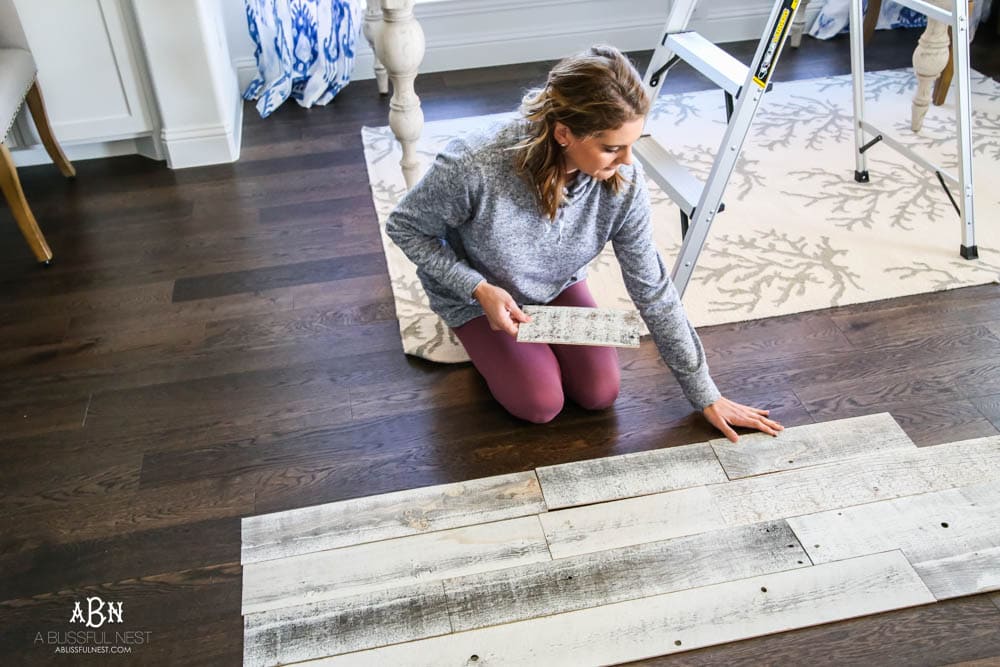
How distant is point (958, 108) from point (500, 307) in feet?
4.63

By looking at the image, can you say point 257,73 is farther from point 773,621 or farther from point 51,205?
point 773,621

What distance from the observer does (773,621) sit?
61.0 inches

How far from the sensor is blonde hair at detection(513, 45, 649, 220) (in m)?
1.52

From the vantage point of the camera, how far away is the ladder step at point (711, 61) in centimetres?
202

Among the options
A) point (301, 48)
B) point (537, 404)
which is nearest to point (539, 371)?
point (537, 404)

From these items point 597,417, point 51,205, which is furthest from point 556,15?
point 597,417

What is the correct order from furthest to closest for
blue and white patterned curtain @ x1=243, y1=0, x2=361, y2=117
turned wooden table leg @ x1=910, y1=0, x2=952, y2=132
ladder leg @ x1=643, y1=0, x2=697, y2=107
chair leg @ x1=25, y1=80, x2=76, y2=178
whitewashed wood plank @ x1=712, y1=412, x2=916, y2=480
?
1. blue and white patterned curtain @ x1=243, y1=0, x2=361, y2=117
2. chair leg @ x1=25, y1=80, x2=76, y2=178
3. turned wooden table leg @ x1=910, y1=0, x2=952, y2=132
4. ladder leg @ x1=643, y1=0, x2=697, y2=107
5. whitewashed wood plank @ x1=712, y1=412, x2=916, y2=480

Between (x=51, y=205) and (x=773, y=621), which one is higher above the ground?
(x=773, y=621)

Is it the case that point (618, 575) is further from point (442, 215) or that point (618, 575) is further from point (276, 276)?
point (276, 276)

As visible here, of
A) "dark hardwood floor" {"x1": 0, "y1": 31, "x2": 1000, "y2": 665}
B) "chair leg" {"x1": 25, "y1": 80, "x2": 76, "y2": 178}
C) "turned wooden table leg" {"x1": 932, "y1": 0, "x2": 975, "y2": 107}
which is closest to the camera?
"dark hardwood floor" {"x1": 0, "y1": 31, "x2": 1000, "y2": 665}

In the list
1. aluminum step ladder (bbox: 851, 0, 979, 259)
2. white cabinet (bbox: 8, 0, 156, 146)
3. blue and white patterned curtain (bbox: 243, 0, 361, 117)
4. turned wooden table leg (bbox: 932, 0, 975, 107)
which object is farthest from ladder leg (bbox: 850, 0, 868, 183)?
white cabinet (bbox: 8, 0, 156, 146)

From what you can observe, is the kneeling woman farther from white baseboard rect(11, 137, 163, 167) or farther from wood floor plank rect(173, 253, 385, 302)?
white baseboard rect(11, 137, 163, 167)

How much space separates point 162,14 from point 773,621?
2.55 metres

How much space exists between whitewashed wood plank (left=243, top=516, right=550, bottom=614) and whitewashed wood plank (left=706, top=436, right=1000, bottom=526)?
416 mm
